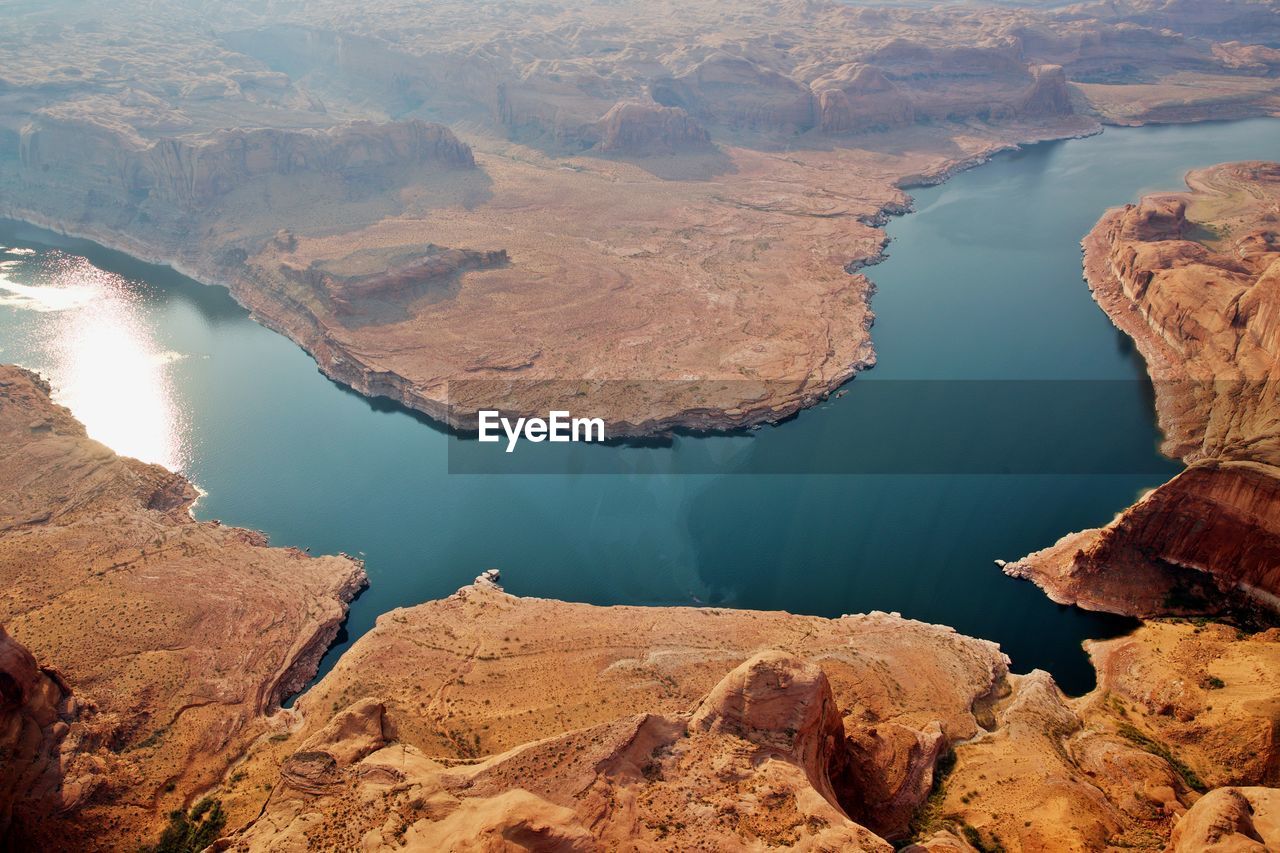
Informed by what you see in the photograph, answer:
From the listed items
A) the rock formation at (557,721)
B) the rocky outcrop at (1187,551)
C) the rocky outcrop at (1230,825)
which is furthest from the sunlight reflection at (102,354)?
the rocky outcrop at (1230,825)

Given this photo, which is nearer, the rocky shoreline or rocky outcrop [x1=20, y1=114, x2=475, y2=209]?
the rocky shoreline

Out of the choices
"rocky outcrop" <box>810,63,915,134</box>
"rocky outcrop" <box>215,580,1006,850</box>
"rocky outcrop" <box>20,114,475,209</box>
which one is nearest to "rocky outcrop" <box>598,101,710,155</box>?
"rocky outcrop" <box>810,63,915,134</box>

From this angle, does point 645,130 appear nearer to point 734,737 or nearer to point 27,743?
point 734,737

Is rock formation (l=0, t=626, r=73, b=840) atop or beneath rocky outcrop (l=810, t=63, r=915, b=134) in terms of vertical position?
beneath

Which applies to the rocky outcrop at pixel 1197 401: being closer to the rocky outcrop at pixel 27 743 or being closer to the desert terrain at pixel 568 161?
the desert terrain at pixel 568 161

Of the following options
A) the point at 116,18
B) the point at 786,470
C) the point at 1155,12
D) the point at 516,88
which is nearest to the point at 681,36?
the point at 516,88

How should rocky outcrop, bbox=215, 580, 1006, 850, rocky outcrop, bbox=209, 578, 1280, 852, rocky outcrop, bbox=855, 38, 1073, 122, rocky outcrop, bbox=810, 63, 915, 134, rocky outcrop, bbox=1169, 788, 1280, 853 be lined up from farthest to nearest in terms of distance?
rocky outcrop, bbox=855, 38, 1073, 122 < rocky outcrop, bbox=810, 63, 915, 134 < rocky outcrop, bbox=209, 578, 1280, 852 < rocky outcrop, bbox=215, 580, 1006, 850 < rocky outcrop, bbox=1169, 788, 1280, 853

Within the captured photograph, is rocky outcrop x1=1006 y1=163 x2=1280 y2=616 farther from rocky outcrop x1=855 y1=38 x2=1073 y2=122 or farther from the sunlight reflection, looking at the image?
the sunlight reflection
